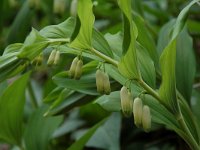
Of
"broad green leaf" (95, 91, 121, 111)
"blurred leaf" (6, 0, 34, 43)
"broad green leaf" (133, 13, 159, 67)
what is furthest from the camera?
"blurred leaf" (6, 0, 34, 43)

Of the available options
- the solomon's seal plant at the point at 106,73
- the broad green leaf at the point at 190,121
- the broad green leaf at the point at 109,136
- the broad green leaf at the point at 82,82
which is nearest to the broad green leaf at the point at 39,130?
the solomon's seal plant at the point at 106,73

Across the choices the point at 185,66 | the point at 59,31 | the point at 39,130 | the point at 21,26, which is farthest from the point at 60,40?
the point at 21,26

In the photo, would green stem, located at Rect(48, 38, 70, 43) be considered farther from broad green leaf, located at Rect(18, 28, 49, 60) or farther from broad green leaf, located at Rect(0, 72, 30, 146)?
broad green leaf, located at Rect(0, 72, 30, 146)

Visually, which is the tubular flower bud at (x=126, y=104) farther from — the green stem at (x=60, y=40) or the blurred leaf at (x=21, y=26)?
the blurred leaf at (x=21, y=26)

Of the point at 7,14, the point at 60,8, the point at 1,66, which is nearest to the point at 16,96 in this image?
the point at 60,8

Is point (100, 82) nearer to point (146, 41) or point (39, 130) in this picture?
point (146, 41)

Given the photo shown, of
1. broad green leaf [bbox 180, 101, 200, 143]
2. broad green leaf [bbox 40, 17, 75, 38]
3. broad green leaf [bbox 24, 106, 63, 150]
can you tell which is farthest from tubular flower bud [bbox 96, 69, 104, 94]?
broad green leaf [bbox 24, 106, 63, 150]
